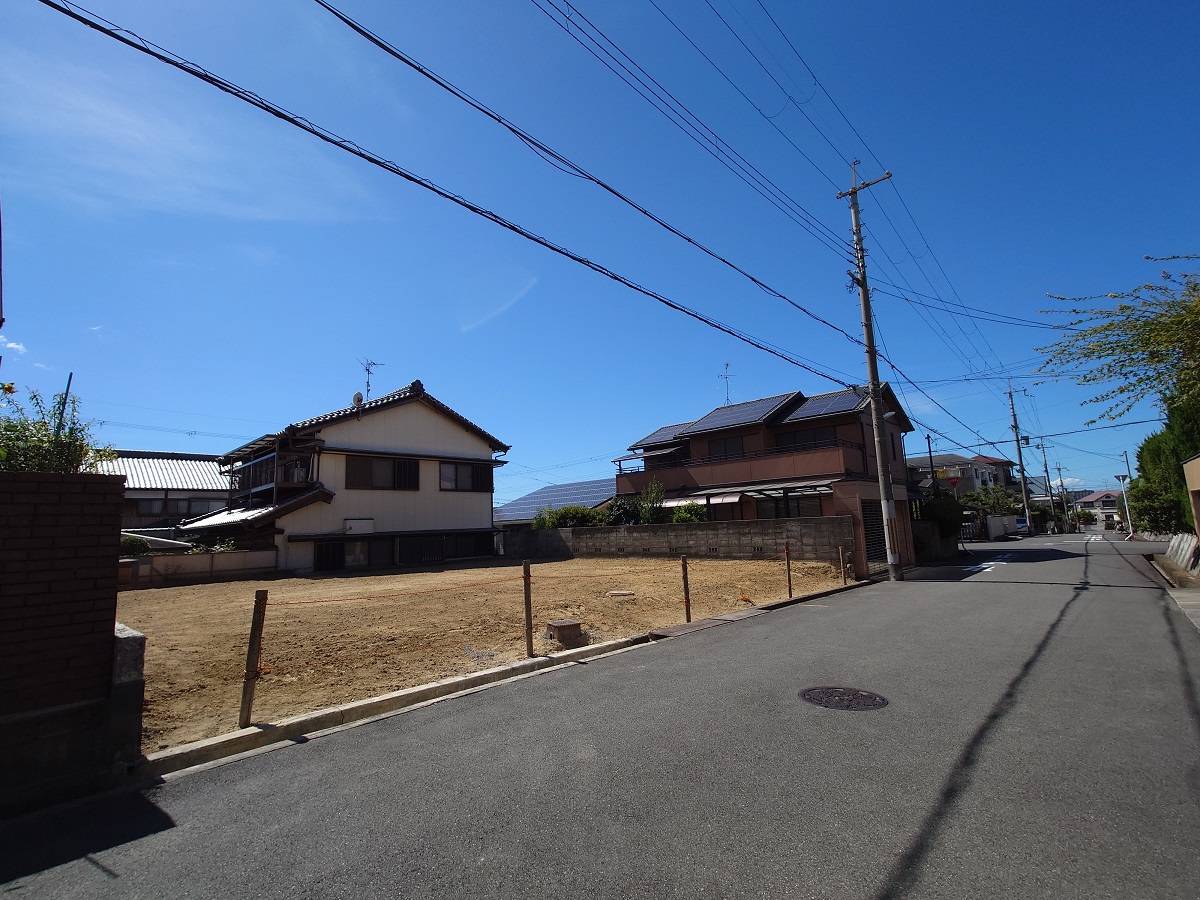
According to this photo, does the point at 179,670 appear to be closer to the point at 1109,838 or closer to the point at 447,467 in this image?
the point at 1109,838

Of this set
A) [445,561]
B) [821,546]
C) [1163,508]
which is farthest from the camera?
[445,561]

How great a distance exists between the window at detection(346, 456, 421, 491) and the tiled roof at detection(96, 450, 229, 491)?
603 inches

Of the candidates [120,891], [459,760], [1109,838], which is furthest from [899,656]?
[120,891]

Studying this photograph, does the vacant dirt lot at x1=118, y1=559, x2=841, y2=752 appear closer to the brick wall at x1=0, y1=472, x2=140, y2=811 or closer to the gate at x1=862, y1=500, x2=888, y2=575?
the brick wall at x1=0, y1=472, x2=140, y2=811

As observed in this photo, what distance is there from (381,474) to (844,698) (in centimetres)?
2313

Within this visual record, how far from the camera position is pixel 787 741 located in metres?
4.70

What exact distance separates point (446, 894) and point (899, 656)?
683 centimetres

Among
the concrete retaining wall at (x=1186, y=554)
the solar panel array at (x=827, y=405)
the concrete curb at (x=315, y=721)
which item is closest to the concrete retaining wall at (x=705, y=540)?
the solar panel array at (x=827, y=405)

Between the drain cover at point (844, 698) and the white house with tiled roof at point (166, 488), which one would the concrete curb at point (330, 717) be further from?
the white house with tiled roof at point (166, 488)

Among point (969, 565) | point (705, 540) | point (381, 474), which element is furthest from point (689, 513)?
point (381, 474)

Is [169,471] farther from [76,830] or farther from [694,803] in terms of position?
[694,803]

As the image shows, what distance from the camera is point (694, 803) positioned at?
3689 millimetres

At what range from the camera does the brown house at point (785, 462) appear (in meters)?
22.7

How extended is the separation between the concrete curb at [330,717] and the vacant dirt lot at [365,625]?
0.30 metres
